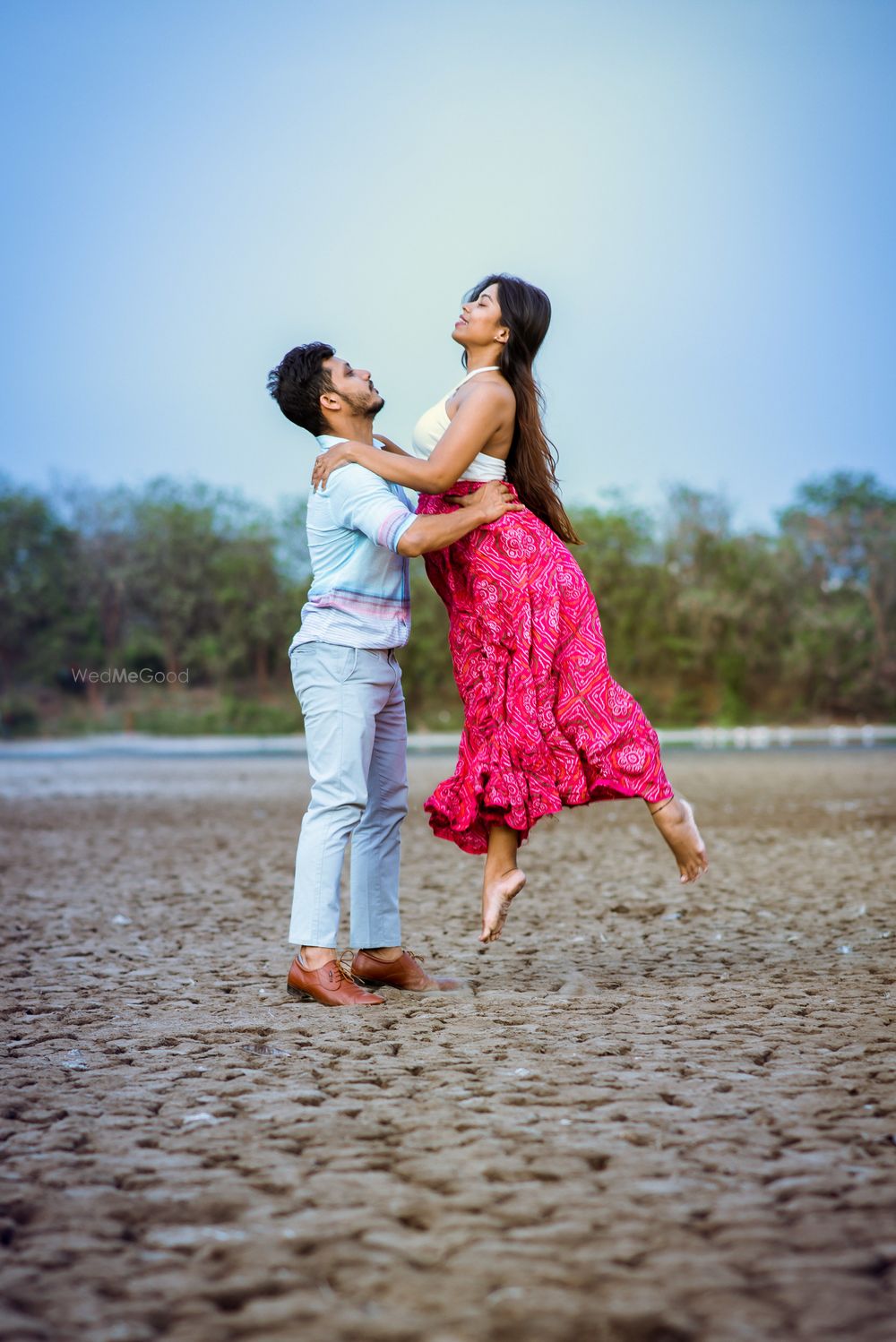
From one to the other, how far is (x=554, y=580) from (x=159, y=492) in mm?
52029

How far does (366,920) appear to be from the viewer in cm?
416

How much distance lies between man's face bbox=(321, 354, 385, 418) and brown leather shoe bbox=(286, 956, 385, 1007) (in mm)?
1650

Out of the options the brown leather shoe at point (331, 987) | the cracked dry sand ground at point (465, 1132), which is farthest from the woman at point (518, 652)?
the cracked dry sand ground at point (465, 1132)

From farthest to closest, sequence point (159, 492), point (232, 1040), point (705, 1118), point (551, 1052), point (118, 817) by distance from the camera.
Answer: point (159, 492) → point (118, 817) → point (232, 1040) → point (551, 1052) → point (705, 1118)

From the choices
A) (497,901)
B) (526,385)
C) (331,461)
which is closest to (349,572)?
(331,461)

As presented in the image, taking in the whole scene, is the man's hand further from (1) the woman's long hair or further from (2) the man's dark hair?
(2) the man's dark hair

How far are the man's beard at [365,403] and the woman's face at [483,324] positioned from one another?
0.35 meters

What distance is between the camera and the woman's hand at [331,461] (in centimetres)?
393

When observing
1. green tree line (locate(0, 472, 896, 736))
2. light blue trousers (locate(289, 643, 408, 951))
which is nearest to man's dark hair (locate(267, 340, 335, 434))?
light blue trousers (locate(289, 643, 408, 951))

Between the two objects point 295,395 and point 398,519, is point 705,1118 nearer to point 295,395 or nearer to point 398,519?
point 398,519

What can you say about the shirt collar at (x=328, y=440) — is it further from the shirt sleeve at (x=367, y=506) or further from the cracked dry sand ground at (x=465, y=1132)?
the cracked dry sand ground at (x=465, y=1132)

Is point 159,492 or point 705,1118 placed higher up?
point 159,492

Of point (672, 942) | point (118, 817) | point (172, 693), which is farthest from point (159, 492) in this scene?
point (672, 942)

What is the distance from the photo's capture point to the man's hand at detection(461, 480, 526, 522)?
3984mm
